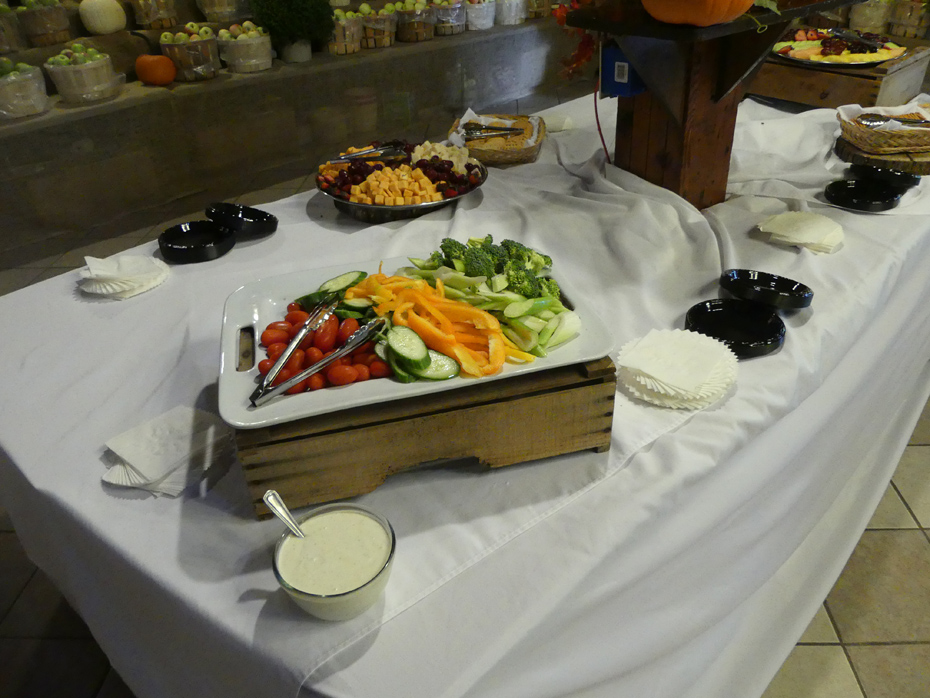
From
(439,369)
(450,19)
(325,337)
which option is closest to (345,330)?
(325,337)

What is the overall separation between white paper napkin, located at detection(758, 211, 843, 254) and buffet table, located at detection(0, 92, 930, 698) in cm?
3

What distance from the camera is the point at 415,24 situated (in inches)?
158

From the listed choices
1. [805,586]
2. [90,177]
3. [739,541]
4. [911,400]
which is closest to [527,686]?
[739,541]

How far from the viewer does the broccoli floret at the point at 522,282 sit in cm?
90

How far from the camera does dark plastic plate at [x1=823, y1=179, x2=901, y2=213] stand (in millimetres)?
1479

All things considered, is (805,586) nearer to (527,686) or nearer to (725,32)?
(527,686)

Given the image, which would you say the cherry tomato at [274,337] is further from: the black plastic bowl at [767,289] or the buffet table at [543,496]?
the black plastic bowl at [767,289]

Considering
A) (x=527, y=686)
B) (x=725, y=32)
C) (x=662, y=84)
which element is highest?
(x=725, y=32)

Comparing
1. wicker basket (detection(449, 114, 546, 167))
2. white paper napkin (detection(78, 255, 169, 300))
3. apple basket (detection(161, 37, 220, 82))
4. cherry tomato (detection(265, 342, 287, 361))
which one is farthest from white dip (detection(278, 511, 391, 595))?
apple basket (detection(161, 37, 220, 82))

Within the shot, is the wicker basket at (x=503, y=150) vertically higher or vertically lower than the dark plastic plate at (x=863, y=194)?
higher

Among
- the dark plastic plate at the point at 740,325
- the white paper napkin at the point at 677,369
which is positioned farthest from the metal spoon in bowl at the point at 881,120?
the white paper napkin at the point at 677,369

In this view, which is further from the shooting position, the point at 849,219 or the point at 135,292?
the point at 849,219

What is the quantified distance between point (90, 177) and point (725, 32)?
114 inches

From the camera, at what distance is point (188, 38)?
131 inches
